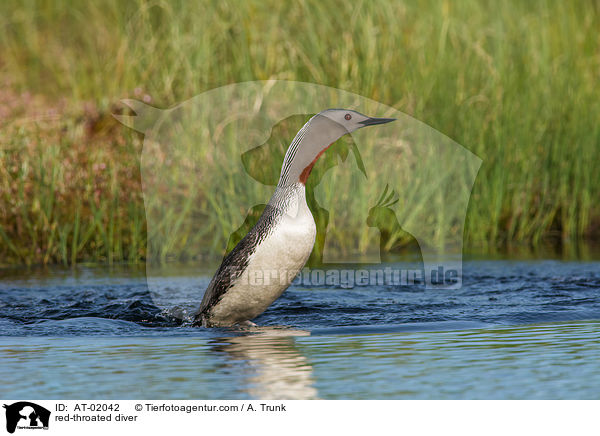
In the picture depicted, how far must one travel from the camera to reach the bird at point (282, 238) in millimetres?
5098

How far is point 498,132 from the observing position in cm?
914

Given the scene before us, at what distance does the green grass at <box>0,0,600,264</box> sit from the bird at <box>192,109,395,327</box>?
9.99 ft

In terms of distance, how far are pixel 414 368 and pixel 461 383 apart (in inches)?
12.8

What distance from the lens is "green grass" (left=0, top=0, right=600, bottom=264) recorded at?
8609 mm

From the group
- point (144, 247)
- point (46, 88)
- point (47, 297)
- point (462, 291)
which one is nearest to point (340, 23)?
point (144, 247)

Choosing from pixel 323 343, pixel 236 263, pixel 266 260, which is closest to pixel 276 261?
pixel 266 260

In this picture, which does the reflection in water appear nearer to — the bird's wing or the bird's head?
the bird's wing

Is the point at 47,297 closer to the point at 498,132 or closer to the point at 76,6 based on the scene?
the point at 498,132

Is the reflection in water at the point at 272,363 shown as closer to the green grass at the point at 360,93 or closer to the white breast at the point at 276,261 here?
the white breast at the point at 276,261
